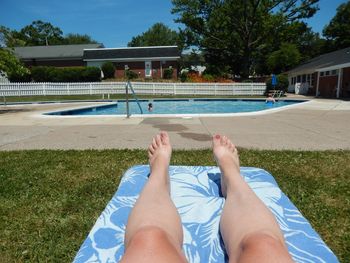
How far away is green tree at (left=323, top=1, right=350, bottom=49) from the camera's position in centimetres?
3744

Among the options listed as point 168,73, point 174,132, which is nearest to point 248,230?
point 174,132

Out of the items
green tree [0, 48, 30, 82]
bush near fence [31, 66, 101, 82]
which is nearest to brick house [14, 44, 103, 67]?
bush near fence [31, 66, 101, 82]

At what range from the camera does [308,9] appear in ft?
93.8

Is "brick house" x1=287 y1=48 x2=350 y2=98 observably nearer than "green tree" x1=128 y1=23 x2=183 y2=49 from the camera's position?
Yes

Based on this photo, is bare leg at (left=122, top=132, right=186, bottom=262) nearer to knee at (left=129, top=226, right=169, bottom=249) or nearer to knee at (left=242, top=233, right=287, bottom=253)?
knee at (left=129, top=226, right=169, bottom=249)

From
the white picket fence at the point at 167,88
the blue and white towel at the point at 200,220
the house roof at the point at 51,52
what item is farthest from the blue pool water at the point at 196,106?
the house roof at the point at 51,52

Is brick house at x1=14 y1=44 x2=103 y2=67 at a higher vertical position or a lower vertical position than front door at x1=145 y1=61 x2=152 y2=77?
higher

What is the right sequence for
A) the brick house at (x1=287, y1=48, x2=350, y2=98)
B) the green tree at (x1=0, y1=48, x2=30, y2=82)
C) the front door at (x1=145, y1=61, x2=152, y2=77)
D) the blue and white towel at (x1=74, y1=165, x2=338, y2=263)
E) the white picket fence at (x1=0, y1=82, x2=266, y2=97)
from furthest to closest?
the front door at (x1=145, y1=61, x2=152, y2=77) → the white picket fence at (x1=0, y1=82, x2=266, y2=97) → the brick house at (x1=287, y1=48, x2=350, y2=98) → the green tree at (x1=0, y1=48, x2=30, y2=82) → the blue and white towel at (x1=74, y1=165, x2=338, y2=263)

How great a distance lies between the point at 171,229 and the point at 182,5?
1239 inches

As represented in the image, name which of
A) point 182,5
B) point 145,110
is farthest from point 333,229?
point 182,5

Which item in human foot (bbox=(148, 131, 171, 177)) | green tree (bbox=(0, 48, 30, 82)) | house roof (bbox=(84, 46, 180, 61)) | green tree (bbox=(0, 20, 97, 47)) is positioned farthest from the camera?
green tree (bbox=(0, 20, 97, 47))

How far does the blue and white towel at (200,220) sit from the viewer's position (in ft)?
5.55

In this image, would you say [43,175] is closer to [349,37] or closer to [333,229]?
[333,229]

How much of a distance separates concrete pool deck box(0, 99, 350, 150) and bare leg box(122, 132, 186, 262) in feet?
11.4
